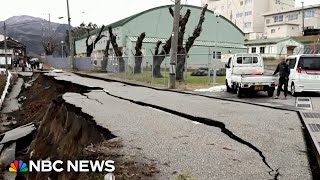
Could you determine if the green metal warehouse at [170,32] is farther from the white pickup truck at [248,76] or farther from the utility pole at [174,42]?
the white pickup truck at [248,76]

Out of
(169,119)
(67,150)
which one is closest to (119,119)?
(169,119)

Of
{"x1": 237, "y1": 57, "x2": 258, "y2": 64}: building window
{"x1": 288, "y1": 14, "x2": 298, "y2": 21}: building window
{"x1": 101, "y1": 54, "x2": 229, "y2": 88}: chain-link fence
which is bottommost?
{"x1": 101, "y1": 54, "x2": 229, "y2": 88}: chain-link fence

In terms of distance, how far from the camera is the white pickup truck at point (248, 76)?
15.0m

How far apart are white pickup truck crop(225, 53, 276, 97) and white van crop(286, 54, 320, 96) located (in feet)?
3.90

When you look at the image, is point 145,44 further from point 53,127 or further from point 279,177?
point 279,177

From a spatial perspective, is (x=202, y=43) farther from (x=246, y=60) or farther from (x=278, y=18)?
(x=246, y=60)

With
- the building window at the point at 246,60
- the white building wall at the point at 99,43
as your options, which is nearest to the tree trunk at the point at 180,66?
the building window at the point at 246,60

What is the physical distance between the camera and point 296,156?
5.84 meters

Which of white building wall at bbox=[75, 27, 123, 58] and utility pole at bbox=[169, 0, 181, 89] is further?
white building wall at bbox=[75, 27, 123, 58]

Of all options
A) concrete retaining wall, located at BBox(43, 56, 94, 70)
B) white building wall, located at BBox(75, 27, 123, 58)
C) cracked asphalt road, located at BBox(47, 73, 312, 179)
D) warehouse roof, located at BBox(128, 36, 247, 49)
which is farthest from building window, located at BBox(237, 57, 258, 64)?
white building wall, located at BBox(75, 27, 123, 58)

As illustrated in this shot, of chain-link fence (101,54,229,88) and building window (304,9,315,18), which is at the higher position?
building window (304,9,315,18)

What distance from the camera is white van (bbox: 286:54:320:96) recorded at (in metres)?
15.3

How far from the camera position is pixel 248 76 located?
591 inches

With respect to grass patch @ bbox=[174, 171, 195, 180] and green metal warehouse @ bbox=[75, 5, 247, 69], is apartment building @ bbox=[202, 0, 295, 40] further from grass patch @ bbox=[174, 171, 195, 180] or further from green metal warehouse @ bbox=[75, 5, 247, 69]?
grass patch @ bbox=[174, 171, 195, 180]
